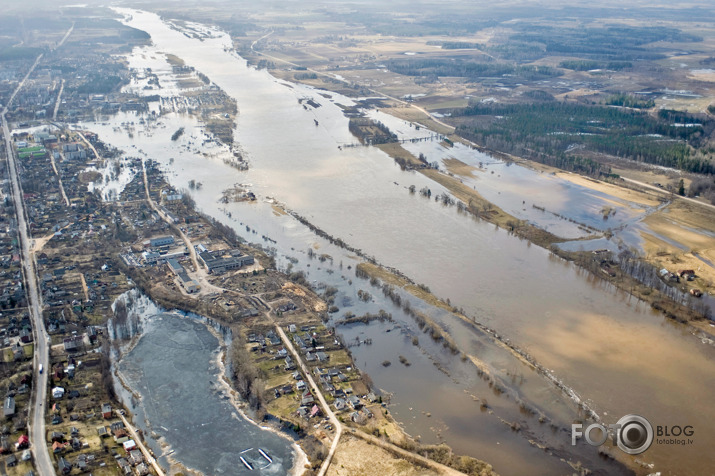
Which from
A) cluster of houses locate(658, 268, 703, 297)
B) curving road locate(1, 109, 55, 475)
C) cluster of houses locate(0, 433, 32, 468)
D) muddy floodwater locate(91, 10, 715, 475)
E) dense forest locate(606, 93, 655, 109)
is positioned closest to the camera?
cluster of houses locate(0, 433, 32, 468)

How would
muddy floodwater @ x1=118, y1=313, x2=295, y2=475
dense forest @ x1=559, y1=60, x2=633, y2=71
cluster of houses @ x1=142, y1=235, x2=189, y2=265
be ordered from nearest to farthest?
muddy floodwater @ x1=118, y1=313, x2=295, y2=475
cluster of houses @ x1=142, y1=235, x2=189, y2=265
dense forest @ x1=559, y1=60, x2=633, y2=71

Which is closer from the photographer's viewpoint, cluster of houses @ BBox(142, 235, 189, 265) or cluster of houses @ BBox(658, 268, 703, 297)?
cluster of houses @ BBox(658, 268, 703, 297)

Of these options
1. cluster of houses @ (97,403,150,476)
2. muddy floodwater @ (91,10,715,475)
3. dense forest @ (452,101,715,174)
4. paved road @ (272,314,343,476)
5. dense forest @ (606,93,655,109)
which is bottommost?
cluster of houses @ (97,403,150,476)

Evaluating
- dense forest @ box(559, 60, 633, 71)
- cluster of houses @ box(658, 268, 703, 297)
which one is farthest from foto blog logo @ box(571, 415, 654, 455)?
dense forest @ box(559, 60, 633, 71)

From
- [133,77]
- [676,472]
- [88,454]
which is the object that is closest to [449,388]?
[676,472]

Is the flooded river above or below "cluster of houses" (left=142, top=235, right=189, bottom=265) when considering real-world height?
below

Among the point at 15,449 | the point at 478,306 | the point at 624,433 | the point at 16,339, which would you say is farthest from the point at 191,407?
the point at 624,433

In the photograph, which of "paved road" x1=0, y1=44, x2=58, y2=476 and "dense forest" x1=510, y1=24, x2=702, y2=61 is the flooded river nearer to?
"paved road" x1=0, y1=44, x2=58, y2=476

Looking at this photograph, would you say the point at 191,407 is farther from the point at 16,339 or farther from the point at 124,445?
the point at 16,339
